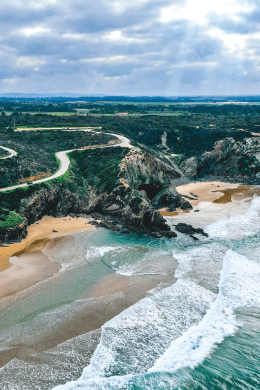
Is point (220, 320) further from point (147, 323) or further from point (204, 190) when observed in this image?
point (204, 190)

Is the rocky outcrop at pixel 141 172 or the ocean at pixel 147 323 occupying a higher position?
the rocky outcrop at pixel 141 172

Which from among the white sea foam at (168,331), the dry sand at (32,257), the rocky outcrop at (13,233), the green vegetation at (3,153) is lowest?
the white sea foam at (168,331)

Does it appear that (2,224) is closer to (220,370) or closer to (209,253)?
(209,253)

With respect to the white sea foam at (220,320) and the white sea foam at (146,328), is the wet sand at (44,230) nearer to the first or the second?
the white sea foam at (146,328)

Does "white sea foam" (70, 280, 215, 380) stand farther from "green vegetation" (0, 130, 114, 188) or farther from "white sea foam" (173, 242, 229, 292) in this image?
"green vegetation" (0, 130, 114, 188)

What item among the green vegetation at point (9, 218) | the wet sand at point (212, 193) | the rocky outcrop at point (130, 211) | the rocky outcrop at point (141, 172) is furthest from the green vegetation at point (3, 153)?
the wet sand at point (212, 193)

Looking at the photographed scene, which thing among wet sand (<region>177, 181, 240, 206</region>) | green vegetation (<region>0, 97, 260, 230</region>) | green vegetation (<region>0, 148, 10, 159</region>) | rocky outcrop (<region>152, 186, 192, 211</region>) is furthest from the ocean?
green vegetation (<region>0, 148, 10, 159</region>)

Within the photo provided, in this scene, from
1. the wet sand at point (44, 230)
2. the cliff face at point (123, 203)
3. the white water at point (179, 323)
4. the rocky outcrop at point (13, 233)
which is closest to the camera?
the white water at point (179, 323)
